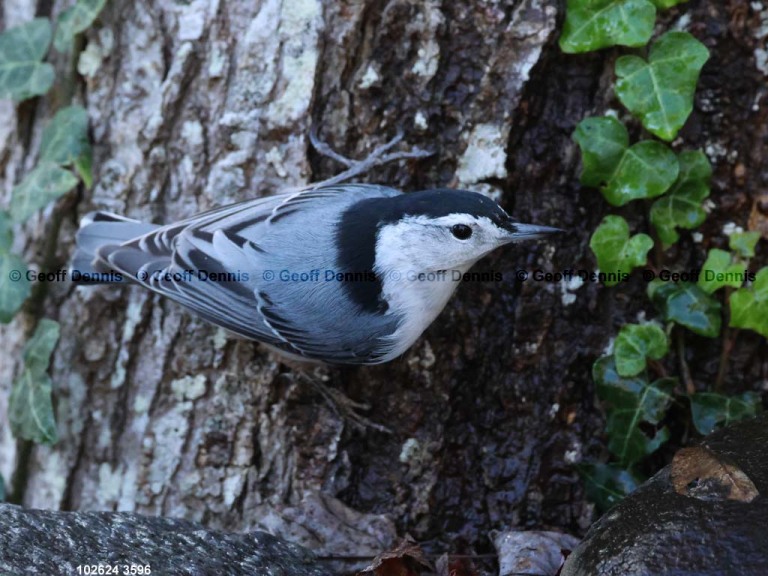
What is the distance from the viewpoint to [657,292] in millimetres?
2623

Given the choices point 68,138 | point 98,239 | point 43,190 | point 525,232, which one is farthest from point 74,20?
point 525,232

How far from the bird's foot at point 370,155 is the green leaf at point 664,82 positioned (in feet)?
1.96

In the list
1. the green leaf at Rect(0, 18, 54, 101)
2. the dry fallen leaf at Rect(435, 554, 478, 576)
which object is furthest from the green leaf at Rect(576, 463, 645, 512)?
the green leaf at Rect(0, 18, 54, 101)

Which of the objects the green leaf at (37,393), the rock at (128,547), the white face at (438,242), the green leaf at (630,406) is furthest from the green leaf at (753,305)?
the green leaf at (37,393)

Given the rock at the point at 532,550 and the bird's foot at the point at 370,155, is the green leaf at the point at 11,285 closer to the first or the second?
the bird's foot at the point at 370,155

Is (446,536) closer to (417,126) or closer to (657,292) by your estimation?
(657,292)

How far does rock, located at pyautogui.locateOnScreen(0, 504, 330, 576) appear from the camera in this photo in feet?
6.11

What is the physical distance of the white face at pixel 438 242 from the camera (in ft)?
7.79

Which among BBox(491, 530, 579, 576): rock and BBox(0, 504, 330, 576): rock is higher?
BBox(0, 504, 330, 576): rock

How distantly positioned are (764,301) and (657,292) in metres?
0.29

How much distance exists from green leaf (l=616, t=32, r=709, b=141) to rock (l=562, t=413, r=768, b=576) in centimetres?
87

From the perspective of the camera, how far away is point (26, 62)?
2918mm

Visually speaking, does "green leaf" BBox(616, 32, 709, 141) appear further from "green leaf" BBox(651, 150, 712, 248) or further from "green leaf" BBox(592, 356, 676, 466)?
"green leaf" BBox(592, 356, 676, 466)

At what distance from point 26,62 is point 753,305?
239cm
